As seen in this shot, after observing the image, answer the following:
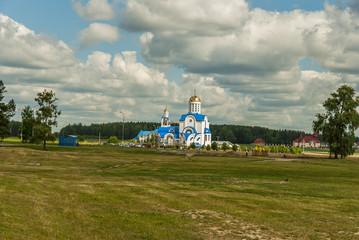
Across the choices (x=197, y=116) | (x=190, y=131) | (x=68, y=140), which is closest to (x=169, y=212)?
(x=68, y=140)

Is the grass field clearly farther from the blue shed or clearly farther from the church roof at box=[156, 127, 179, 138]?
the church roof at box=[156, 127, 179, 138]

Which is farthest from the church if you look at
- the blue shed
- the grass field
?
the grass field

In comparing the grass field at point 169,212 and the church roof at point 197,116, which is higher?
the church roof at point 197,116

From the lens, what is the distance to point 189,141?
143500mm

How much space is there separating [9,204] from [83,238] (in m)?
5.16

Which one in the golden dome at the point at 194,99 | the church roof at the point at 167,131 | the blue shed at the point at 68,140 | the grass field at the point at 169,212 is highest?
the golden dome at the point at 194,99

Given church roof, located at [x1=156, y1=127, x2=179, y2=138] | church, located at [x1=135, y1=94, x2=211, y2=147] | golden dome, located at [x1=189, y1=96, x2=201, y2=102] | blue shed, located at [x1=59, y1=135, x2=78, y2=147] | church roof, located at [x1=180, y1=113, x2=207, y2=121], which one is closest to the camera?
blue shed, located at [x1=59, y1=135, x2=78, y2=147]

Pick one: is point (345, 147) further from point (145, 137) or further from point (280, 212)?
point (145, 137)

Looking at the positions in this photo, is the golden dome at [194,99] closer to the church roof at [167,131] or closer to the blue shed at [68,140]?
the church roof at [167,131]

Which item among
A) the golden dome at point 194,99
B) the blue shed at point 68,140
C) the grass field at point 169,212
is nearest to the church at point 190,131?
the golden dome at point 194,99

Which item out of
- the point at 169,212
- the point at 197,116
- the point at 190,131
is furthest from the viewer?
the point at 197,116

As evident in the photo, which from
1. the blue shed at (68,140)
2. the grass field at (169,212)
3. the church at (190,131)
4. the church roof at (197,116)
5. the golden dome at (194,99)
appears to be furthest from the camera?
the golden dome at (194,99)

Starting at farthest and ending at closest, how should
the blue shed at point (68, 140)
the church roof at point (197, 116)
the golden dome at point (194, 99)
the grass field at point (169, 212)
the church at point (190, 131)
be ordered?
the golden dome at point (194, 99) → the church roof at point (197, 116) → the church at point (190, 131) → the blue shed at point (68, 140) → the grass field at point (169, 212)

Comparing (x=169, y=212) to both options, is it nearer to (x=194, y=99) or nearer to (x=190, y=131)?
(x=190, y=131)
